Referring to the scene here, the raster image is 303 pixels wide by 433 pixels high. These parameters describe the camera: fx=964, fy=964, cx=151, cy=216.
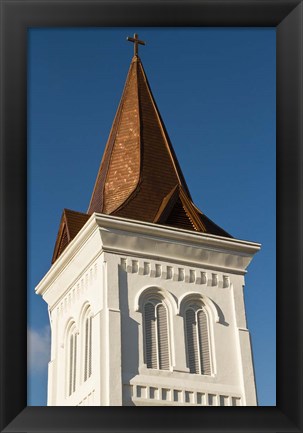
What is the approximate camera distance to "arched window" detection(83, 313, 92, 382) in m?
17.2

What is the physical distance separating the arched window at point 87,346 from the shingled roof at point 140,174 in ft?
6.01

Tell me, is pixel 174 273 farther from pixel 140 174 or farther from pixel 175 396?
pixel 140 174

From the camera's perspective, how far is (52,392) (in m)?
18.4

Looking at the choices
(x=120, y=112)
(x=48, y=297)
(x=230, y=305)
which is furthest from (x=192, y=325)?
(x=120, y=112)

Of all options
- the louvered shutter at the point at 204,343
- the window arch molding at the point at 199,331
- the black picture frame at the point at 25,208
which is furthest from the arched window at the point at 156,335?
the black picture frame at the point at 25,208

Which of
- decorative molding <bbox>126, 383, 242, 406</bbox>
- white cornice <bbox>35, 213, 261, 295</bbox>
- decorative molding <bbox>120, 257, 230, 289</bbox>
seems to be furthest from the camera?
decorative molding <bbox>120, 257, 230, 289</bbox>

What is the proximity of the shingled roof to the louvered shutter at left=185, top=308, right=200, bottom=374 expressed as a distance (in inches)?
66.5

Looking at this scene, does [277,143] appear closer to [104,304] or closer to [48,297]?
[104,304]

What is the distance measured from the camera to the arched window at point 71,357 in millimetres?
17938

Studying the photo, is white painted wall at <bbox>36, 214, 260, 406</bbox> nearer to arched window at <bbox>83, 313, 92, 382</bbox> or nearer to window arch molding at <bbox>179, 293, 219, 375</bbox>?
window arch molding at <bbox>179, 293, 219, 375</bbox>

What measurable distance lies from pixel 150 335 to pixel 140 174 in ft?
12.8

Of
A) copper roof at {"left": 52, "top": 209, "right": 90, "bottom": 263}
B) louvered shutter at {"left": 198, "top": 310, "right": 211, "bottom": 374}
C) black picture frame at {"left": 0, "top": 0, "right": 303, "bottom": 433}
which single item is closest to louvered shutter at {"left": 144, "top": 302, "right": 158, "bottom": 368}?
louvered shutter at {"left": 198, "top": 310, "right": 211, "bottom": 374}

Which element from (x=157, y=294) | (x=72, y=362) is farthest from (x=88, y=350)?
(x=157, y=294)

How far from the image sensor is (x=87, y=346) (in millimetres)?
17656
